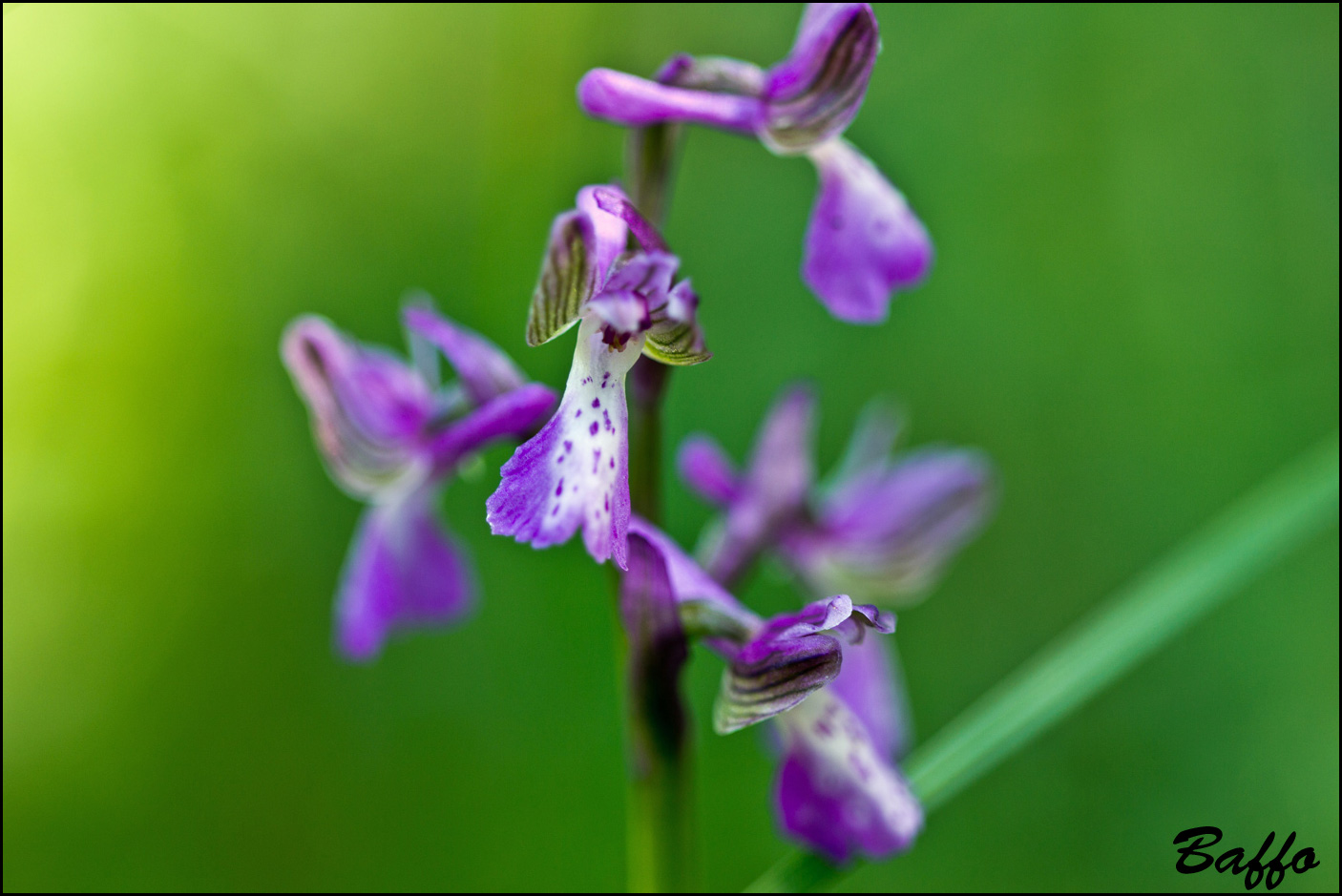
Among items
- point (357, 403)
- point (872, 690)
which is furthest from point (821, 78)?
point (872, 690)

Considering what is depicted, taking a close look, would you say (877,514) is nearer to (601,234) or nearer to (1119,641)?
(1119,641)

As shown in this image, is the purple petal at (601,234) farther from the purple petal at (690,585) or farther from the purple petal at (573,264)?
the purple petal at (690,585)

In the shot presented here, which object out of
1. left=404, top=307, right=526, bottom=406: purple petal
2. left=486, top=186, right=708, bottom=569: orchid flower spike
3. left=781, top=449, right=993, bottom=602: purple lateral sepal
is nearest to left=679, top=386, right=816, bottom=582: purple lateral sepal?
left=781, top=449, right=993, bottom=602: purple lateral sepal

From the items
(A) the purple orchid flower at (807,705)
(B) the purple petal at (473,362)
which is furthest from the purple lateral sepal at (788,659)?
(B) the purple petal at (473,362)

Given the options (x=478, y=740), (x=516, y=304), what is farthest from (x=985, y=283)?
(x=478, y=740)

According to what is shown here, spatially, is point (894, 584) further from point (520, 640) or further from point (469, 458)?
point (520, 640)

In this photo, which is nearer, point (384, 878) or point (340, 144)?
point (384, 878)
